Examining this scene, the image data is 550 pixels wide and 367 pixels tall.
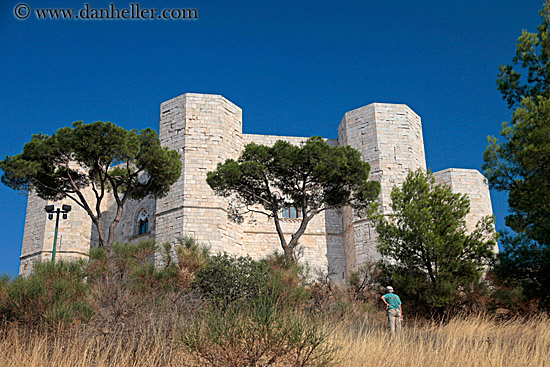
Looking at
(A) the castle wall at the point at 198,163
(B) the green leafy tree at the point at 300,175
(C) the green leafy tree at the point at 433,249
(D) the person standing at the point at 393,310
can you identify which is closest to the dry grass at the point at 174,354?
(D) the person standing at the point at 393,310

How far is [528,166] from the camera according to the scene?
30.3ft

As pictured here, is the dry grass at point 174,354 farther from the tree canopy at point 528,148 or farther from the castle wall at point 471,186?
the castle wall at point 471,186

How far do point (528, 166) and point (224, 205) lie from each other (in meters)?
10.1

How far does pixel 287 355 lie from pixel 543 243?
682 cm

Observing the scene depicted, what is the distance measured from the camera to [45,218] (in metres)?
19.8

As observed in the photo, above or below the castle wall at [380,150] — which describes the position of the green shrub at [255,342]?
below

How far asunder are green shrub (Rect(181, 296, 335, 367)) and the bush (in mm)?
2908

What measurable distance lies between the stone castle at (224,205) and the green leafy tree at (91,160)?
7.23 feet

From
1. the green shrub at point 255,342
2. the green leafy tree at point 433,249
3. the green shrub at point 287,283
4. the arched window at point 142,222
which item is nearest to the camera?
the green shrub at point 255,342

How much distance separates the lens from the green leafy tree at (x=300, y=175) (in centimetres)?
1451

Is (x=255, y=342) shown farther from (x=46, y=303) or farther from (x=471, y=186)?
(x=471, y=186)

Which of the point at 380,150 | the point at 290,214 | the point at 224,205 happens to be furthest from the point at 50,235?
the point at 380,150

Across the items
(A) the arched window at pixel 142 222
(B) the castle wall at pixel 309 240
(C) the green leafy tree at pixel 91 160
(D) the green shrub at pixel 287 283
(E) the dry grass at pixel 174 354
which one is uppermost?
(C) the green leafy tree at pixel 91 160

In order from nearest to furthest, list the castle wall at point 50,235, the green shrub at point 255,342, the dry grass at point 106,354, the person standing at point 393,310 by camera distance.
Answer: the green shrub at point 255,342 < the dry grass at point 106,354 < the person standing at point 393,310 < the castle wall at point 50,235
